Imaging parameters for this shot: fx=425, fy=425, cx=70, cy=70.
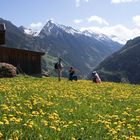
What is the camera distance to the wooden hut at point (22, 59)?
6047 cm

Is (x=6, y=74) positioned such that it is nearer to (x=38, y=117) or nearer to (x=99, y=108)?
(x=99, y=108)

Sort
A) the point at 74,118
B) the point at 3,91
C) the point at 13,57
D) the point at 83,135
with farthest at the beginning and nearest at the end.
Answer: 1. the point at 13,57
2. the point at 3,91
3. the point at 74,118
4. the point at 83,135

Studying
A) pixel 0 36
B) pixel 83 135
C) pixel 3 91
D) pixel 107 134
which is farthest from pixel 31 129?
pixel 0 36

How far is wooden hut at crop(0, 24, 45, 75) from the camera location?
198 feet

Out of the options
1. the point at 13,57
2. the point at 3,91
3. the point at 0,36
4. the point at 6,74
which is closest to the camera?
the point at 3,91

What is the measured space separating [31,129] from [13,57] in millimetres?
50556

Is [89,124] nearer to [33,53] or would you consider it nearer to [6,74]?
[6,74]

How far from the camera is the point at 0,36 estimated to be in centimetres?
6556

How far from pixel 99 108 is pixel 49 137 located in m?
6.95

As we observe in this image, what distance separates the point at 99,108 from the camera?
1753cm

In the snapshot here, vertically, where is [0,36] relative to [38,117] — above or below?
above

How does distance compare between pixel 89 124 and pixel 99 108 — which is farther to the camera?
pixel 99 108

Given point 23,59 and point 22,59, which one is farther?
point 23,59

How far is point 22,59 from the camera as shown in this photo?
62.1 meters
